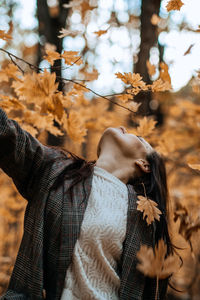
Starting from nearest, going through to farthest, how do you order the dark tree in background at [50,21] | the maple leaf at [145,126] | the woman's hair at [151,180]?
the woman's hair at [151,180] < the maple leaf at [145,126] < the dark tree in background at [50,21]

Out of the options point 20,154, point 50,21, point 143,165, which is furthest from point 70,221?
point 50,21

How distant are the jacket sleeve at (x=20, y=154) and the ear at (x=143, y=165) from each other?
2.11 ft

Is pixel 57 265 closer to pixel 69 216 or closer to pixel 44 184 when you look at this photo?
pixel 69 216

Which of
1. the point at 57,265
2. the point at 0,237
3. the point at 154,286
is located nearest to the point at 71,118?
the point at 57,265

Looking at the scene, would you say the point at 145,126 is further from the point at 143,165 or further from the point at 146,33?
the point at 146,33

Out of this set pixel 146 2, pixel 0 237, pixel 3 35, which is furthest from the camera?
pixel 0 237

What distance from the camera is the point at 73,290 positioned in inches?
51.6

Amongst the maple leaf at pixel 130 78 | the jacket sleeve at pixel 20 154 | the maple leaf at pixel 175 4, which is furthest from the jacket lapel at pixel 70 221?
the maple leaf at pixel 175 4

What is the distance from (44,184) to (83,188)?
0.71ft

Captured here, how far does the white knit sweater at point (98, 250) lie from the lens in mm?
1310

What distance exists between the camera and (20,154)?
1.27 metres

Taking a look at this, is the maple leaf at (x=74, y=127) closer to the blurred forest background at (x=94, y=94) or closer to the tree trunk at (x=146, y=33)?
the blurred forest background at (x=94, y=94)

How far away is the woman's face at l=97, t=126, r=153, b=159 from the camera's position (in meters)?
1.71

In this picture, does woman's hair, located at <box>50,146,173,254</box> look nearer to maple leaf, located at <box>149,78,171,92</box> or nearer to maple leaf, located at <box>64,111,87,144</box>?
maple leaf, located at <box>64,111,87,144</box>
